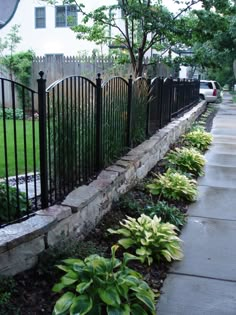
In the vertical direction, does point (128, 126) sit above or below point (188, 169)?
above

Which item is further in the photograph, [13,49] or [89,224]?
[13,49]

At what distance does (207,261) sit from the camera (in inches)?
135

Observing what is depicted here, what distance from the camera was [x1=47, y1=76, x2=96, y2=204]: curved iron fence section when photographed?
3.69 meters

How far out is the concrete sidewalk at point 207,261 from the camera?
9.11 ft

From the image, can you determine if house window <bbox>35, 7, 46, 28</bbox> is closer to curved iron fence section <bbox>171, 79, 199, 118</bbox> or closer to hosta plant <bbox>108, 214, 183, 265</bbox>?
curved iron fence section <bbox>171, 79, 199, 118</bbox>

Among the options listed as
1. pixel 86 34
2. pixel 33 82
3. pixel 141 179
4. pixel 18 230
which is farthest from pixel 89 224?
pixel 33 82

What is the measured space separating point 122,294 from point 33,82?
1200 cm

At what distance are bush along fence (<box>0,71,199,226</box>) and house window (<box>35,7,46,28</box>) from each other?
15.4 meters

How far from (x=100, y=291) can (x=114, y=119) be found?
298 cm

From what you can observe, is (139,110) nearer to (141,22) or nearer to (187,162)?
(187,162)

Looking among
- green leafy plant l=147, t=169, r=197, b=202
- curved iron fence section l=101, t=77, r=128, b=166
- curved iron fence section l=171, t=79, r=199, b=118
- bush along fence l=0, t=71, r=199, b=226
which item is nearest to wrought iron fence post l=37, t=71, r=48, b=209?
bush along fence l=0, t=71, r=199, b=226

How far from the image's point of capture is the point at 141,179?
561 cm

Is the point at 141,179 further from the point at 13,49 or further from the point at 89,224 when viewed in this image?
the point at 13,49

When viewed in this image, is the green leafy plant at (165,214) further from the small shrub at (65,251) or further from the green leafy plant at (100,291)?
the green leafy plant at (100,291)
